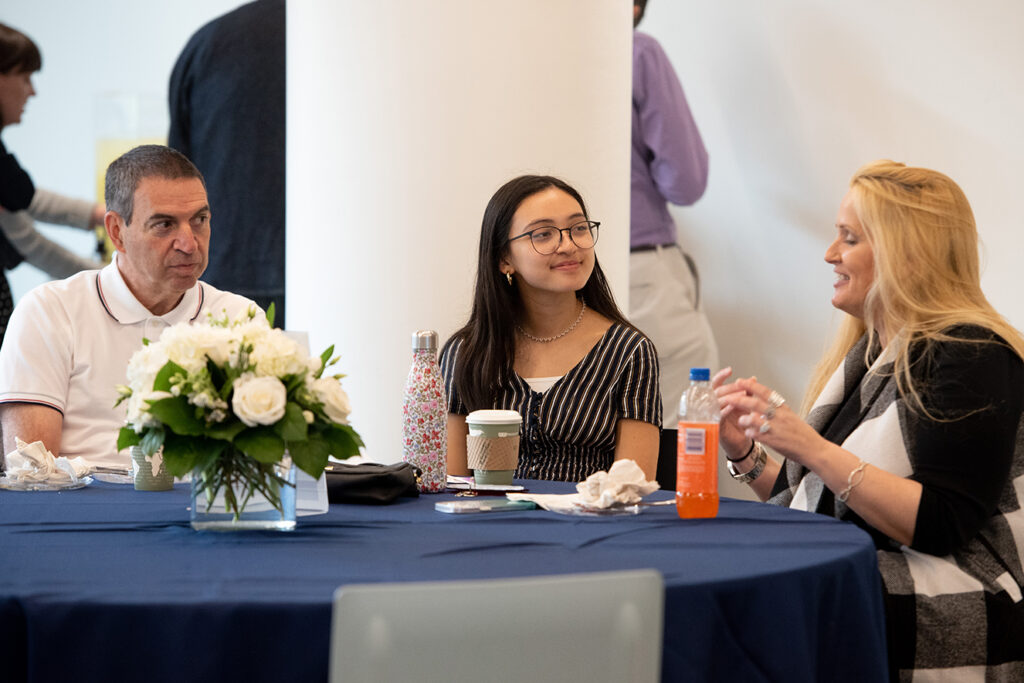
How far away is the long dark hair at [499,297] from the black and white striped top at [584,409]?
0.11 meters

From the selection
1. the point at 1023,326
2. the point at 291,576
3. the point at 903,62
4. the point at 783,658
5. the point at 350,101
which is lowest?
the point at 783,658

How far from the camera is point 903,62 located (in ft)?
15.1

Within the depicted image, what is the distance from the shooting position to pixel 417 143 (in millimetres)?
3145

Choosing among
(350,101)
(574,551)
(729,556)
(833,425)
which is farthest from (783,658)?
(350,101)

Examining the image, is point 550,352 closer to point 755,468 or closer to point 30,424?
point 755,468

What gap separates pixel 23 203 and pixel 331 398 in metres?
3.69

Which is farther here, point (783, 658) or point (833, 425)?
point (833, 425)

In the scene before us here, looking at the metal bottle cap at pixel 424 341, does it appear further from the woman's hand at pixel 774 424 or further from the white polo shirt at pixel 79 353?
the white polo shirt at pixel 79 353

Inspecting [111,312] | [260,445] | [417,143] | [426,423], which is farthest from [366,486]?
[417,143]

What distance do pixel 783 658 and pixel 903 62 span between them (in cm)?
382

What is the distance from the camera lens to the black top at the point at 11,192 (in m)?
4.57

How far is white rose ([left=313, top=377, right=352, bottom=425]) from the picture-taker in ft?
4.83

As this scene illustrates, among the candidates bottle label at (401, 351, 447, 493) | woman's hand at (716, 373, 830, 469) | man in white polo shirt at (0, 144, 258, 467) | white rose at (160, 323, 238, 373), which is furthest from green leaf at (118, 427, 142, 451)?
woman's hand at (716, 373, 830, 469)

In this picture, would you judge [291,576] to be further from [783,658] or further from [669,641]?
[783,658]
